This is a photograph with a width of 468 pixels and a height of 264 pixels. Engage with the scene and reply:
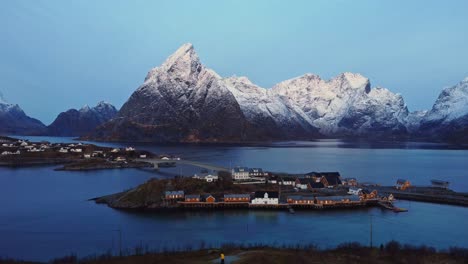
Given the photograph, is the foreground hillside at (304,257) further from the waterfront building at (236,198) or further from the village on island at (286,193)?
the waterfront building at (236,198)

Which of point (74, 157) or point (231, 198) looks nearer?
point (231, 198)

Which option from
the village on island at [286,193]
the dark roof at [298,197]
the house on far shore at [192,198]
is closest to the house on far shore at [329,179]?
the village on island at [286,193]

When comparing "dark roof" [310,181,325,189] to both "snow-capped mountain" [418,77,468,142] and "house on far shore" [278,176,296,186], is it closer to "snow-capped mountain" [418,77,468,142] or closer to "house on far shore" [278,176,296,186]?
"house on far shore" [278,176,296,186]

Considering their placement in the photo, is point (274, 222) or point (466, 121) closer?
point (274, 222)

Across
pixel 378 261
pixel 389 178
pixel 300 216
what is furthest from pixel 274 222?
pixel 389 178

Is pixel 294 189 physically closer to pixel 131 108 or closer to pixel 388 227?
pixel 388 227

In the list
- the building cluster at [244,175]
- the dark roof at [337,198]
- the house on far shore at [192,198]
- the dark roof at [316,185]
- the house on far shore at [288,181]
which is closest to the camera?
the house on far shore at [192,198]

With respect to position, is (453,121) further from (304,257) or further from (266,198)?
(304,257)

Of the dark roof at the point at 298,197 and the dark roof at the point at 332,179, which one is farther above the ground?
the dark roof at the point at 332,179

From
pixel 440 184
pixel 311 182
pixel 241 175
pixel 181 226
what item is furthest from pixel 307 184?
pixel 181 226

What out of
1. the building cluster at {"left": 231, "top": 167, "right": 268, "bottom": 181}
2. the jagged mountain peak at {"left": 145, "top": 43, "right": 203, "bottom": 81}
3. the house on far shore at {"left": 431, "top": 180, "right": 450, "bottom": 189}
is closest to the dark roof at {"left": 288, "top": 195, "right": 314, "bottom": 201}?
the building cluster at {"left": 231, "top": 167, "right": 268, "bottom": 181}

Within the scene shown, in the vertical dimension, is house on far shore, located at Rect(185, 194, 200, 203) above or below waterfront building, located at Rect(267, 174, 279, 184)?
below
